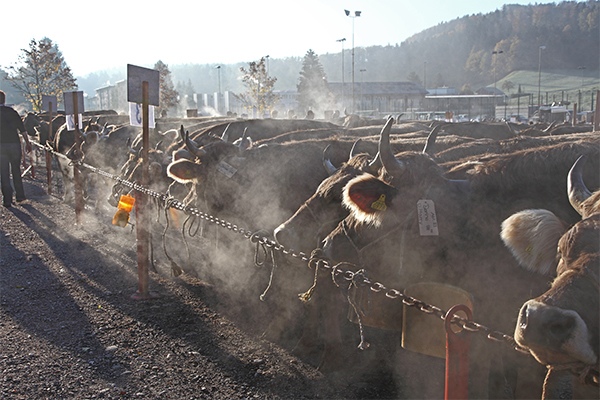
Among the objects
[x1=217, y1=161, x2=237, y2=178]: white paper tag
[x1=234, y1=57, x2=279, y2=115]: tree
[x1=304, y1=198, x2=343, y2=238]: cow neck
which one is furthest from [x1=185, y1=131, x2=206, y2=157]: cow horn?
[x1=234, y1=57, x2=279, y2=115]: tree

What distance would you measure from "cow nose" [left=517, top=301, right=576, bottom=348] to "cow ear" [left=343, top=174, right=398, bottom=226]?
1.38m

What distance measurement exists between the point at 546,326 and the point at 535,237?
0.70 metres

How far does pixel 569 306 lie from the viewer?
1.80 metres

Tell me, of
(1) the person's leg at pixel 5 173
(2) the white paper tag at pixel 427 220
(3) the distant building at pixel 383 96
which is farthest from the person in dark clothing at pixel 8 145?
(3) the distant building at pixel 383 96

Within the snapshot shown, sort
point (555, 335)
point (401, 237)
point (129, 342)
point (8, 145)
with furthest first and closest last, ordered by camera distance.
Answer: point (8, 145), point (129, 342), point (401, 237), point (555, 335)

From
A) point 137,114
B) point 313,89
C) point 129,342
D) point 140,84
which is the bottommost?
point 129,342

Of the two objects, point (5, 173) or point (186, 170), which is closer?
point (186, 170)

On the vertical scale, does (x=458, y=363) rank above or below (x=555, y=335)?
below

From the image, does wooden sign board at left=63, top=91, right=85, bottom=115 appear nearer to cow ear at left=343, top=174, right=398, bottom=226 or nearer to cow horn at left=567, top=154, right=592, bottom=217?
cow ear at left=343, top=174, right=398, bottom=226

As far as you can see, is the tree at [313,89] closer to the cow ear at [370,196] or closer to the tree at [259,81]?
the tree at [259,81]

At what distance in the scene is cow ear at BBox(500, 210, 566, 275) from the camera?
2.29 m

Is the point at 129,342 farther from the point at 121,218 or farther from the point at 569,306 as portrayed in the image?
the point at 569,306

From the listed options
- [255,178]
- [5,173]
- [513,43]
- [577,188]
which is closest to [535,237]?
[577,188]

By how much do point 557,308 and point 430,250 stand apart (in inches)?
48.6
